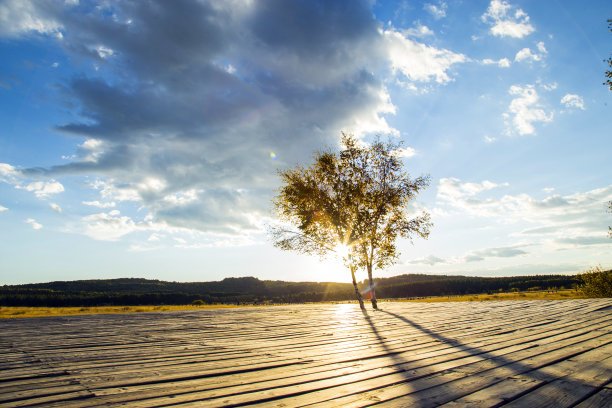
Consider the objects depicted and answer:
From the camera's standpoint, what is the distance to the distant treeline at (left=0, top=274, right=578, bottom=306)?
11475cm

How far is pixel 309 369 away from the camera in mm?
5695

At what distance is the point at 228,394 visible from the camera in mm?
4266

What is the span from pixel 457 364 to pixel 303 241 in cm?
2263

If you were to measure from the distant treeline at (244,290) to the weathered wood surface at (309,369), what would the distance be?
11100cm

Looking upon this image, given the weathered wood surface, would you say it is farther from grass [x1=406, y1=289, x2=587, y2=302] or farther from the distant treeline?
the distant treeline

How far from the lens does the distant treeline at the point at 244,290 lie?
376 feet

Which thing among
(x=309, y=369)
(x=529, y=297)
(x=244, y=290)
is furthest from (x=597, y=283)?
(x=244, y=290)

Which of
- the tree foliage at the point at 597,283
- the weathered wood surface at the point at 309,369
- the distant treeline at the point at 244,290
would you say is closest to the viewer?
Result: the weathered wood surface at the point at 309,369

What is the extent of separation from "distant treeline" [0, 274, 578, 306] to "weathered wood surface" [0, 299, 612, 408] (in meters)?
111

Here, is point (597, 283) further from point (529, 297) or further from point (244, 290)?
point (244, 290)

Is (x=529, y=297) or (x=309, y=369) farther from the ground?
(x=309, y=369)

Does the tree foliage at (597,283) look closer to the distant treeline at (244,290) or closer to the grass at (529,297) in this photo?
the grass at (529,297)

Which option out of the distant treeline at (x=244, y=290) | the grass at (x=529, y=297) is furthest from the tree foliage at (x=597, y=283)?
the distant treeline at (x=244, y=290)

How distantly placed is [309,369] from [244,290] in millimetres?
176581
